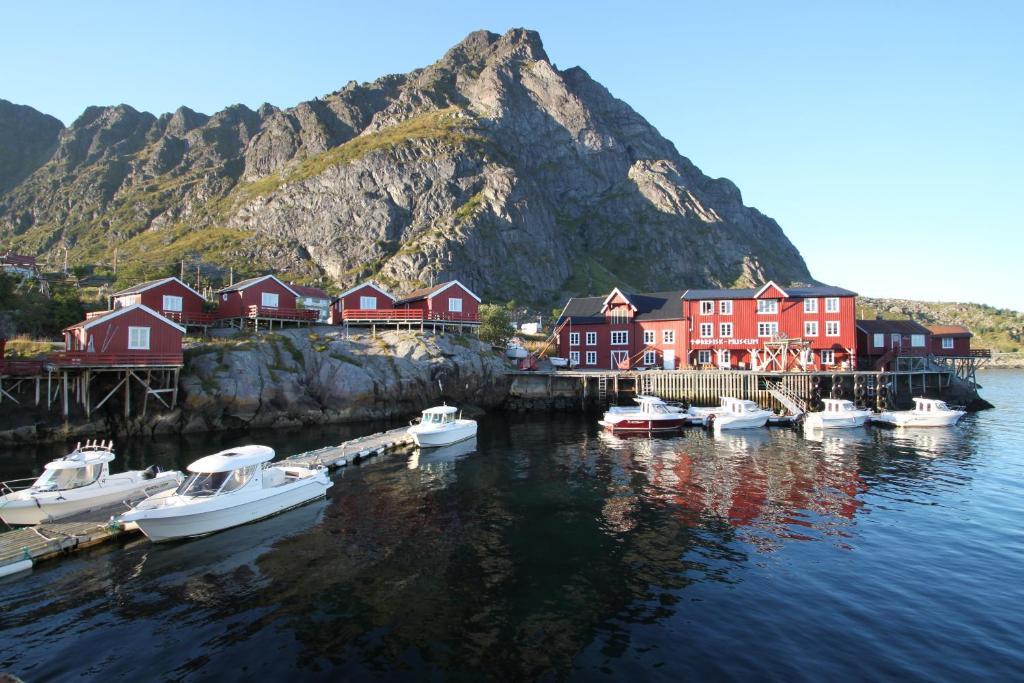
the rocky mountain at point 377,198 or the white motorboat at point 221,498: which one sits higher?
the rocky mountain at point 377,198

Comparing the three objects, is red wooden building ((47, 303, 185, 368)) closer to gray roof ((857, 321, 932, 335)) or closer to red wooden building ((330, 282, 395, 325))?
red wooden building ((330, 282, 395, 325))

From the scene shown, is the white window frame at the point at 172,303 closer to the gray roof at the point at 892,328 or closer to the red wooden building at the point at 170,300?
the red wooden building at the point at 170,300

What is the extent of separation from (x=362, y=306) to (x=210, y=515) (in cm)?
4453

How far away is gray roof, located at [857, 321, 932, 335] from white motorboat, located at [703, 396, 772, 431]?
26257mm

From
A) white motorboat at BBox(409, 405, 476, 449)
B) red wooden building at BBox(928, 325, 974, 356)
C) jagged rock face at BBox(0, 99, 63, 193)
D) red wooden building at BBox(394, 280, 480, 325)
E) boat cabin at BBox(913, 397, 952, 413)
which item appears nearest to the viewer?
white motorboat at BBox(409, 405, 476, 449)

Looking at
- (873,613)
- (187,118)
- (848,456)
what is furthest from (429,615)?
(187,118)

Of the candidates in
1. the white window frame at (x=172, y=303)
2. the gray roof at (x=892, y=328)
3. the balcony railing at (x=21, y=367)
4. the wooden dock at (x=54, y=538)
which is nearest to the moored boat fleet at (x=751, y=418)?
the gray roof at (x=892, y=328)

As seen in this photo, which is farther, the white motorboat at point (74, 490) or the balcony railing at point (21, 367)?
the balcony railing at point (21, 367)

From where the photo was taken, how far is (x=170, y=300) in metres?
55.0

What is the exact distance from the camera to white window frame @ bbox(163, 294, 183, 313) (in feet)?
179

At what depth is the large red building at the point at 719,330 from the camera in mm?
61406

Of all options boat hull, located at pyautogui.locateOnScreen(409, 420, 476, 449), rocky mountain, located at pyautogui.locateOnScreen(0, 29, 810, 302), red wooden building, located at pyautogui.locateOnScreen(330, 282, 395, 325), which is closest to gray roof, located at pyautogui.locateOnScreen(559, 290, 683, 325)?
red wooden building, located at pyautogui.locateOnScreen(330, 282, 395, 325)

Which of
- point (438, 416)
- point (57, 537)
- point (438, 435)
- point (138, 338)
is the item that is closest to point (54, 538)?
point (57, 537)

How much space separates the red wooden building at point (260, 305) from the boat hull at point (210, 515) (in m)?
38.3
